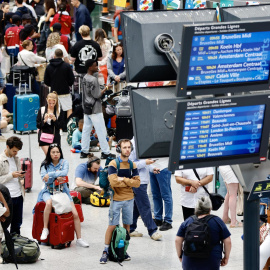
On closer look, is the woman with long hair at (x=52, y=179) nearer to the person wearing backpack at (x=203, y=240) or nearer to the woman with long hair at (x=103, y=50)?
the person wearing backpack at (x=203, y=240)

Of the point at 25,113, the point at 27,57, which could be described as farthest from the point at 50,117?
the point at 27,57

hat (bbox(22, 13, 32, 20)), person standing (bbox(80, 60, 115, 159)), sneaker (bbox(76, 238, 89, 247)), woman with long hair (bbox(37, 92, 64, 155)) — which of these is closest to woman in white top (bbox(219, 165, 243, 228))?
sneaker (bbox(76, 238, 89, 247))

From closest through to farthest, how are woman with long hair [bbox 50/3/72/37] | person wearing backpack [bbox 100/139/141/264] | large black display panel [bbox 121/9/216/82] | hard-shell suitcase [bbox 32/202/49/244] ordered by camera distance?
large black display panel [bbox 121/9/216/82], person wearing backpack [bbox 100/139/141/264], hard-shell suitcase [bbox 32/202/49/244], woman with long hair [bbox 50/3/72/37]

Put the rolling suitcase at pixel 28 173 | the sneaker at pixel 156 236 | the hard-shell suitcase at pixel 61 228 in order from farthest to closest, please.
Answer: the rolling suitcase at pixel 28 173, the sneaker at pixel 156 236, the hard-shell suitcase at pixel 61 228

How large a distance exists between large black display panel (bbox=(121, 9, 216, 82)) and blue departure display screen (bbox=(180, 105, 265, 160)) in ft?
1.52

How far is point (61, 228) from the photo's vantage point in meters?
12.2

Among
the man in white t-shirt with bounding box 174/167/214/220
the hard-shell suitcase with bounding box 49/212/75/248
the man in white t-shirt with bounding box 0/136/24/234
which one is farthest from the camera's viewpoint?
the hard-shell suitcase with bounding box 49/212/75/248

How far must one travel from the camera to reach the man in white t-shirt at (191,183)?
39.0 ft

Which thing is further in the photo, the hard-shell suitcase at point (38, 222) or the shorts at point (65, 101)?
the shorts at point (65, 101)

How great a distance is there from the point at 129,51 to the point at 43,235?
627 cm

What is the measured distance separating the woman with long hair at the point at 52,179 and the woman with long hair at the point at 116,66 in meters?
6.64

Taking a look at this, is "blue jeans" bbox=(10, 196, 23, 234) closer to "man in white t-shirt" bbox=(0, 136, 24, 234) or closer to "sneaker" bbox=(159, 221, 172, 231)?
"man in white t-shirt" bbox=(0, 136, 24, 234)

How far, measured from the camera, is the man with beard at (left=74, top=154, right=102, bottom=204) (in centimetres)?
1409

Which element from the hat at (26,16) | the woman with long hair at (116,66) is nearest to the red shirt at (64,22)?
the hat at (26,16)
